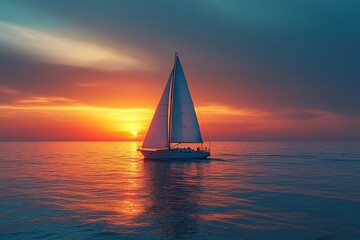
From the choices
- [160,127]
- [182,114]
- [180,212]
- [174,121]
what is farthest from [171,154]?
[180,212]

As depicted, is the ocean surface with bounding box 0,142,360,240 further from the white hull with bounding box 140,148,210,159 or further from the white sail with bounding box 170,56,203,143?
the white sail with bounding box 170,56,203,143

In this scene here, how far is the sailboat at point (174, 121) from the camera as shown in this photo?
67125 millimetres

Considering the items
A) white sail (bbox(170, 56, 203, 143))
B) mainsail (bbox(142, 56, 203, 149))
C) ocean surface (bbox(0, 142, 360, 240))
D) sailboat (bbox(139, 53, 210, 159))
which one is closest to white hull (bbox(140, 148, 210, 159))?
sailboat (bbox(139, 53, 210, 159))

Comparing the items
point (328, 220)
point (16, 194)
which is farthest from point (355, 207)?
point (16, 194)

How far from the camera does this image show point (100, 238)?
57.2ft

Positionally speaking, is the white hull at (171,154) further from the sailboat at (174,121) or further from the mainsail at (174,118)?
the mainsail at (174,118)

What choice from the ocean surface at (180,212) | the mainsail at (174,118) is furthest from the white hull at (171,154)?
the ocean surface at (180,212)

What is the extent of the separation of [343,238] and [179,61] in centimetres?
5599

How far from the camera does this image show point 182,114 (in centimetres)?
6794

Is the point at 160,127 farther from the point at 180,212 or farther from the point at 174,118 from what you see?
the point at 180,212

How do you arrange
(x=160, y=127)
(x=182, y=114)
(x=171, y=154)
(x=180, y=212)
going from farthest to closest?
1. (x=182, y=114)
2. (x=160, y=127)
3. (x=171, y=154)
4. (x=180, y=212)

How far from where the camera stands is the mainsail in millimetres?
67188

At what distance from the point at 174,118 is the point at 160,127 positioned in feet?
11.7

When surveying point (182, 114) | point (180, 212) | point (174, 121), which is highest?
point (182, 114)
